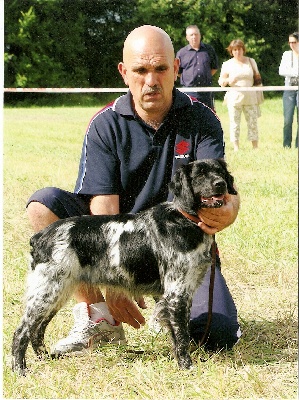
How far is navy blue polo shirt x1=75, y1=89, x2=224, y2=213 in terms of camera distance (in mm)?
3398

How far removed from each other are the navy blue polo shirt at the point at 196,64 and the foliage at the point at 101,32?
363 mm

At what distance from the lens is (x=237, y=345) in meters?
3.55

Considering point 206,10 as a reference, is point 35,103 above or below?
below

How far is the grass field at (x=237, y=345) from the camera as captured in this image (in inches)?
116

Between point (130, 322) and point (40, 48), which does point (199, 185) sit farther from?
point (40, 48)

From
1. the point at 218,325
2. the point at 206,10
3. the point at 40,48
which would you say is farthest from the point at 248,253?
the point at 40,48

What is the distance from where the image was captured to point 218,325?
3.44 m

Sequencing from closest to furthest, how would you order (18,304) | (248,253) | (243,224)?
(18,304)
(248,253)
(243,224)

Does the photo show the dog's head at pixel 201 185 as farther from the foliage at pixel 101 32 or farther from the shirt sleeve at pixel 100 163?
the foliage at pixel 101 32

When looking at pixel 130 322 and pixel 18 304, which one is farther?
pixel 18 304

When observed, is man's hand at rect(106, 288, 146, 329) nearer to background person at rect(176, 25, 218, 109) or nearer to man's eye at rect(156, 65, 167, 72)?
man's eye at rect(156, 65, 167, 72)

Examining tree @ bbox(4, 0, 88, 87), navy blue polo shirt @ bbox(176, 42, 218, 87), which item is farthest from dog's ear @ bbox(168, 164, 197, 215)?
navy blue polo shirt @ bbox(176, 42, 218, 87)

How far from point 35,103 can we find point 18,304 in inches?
580

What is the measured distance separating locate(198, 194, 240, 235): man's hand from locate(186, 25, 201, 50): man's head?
26.7ft
